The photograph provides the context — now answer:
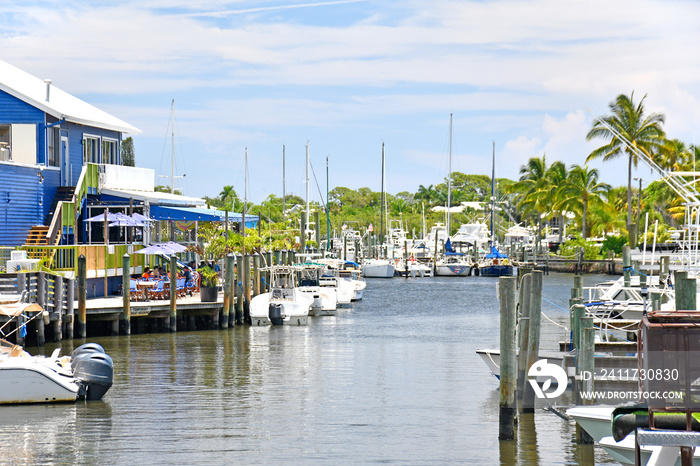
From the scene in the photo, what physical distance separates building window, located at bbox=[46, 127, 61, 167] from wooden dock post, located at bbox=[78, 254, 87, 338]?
33.9 feet

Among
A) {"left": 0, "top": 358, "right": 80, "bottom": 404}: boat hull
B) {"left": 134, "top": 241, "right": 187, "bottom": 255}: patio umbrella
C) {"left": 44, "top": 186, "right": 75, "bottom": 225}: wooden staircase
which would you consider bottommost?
{"left": 0, "top": 358, "right": 80, "bottom": 404}: boat hull

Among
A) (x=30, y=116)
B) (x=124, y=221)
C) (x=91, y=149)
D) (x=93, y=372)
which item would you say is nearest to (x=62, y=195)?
(x=30, y=116)

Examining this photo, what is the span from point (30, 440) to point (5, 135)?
24090 millimetres

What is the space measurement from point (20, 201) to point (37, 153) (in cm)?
275

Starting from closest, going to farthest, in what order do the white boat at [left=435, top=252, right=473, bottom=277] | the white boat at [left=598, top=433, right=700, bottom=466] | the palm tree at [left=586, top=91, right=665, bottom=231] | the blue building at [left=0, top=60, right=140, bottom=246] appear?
the white boat at [left=598, top=433, right=700, bottom=466] < the blue building at [left=0, top=60, right=140, bottom=246] < the palm tree at [left=586, top=91, right=665, bottom=231] < the white boat at [left=435, top=252, right=473, bottom=277]

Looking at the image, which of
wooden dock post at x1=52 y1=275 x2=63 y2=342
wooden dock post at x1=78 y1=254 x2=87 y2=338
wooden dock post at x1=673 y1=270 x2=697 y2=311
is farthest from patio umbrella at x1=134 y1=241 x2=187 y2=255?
wooden dock post at x1=673 y1=270 x2=697 y2=311

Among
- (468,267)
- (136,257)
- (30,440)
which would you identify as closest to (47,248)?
(136,257)

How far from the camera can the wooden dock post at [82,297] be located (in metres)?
30.3

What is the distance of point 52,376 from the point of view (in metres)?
21.0

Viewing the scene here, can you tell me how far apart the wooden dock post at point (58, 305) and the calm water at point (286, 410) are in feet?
2.09

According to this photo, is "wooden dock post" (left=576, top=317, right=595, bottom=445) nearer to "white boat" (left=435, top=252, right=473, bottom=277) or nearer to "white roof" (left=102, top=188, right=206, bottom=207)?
"white roof" (left=102, top=188, right=206, bottom=207)

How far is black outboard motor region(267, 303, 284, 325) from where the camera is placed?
39.2m

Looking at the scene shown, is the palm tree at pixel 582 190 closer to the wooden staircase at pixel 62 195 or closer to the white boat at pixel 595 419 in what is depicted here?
the wooden staircase at pixel 62 195

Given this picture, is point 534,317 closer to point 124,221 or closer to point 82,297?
point 82,297
